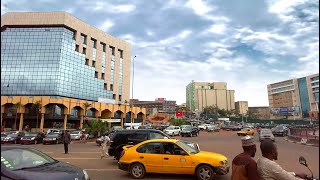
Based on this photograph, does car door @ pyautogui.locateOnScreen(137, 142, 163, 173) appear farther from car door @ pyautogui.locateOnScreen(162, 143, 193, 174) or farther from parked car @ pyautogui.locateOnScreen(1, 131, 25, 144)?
parked car @ pyautogui.locateOnScreen(1, 131, 25, 144)

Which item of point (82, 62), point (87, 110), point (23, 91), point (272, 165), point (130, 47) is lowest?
point (272, 165)

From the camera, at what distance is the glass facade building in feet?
235

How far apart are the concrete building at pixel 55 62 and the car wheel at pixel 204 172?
58.9 m

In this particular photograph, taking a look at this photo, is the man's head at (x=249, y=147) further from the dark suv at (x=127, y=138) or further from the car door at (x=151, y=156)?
the dark suv at (x=127, y=138)

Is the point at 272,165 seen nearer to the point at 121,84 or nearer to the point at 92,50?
the point at 92,50

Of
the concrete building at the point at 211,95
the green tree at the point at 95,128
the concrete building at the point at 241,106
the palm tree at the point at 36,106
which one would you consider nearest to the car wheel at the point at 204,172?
the green tree at the point at 95,128

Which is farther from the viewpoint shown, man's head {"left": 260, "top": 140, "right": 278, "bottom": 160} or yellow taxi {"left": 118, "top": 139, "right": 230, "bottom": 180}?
yellow taxi {"left": 118, "top": 139, "right": 230, "bottom": 180}

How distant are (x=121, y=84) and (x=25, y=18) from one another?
34.4 meters

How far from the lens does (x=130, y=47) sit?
10056 centimetres

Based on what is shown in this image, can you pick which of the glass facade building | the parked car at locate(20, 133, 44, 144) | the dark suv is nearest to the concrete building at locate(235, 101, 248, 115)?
the glass facade building

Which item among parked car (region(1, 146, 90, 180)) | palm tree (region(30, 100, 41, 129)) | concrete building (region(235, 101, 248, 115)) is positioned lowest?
parked car (region(1, 146, 90, 180))

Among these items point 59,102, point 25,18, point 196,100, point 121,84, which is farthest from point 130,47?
point 196,100

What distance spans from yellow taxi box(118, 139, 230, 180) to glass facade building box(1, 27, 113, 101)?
65258 mm

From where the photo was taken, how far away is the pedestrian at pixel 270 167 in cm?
375
